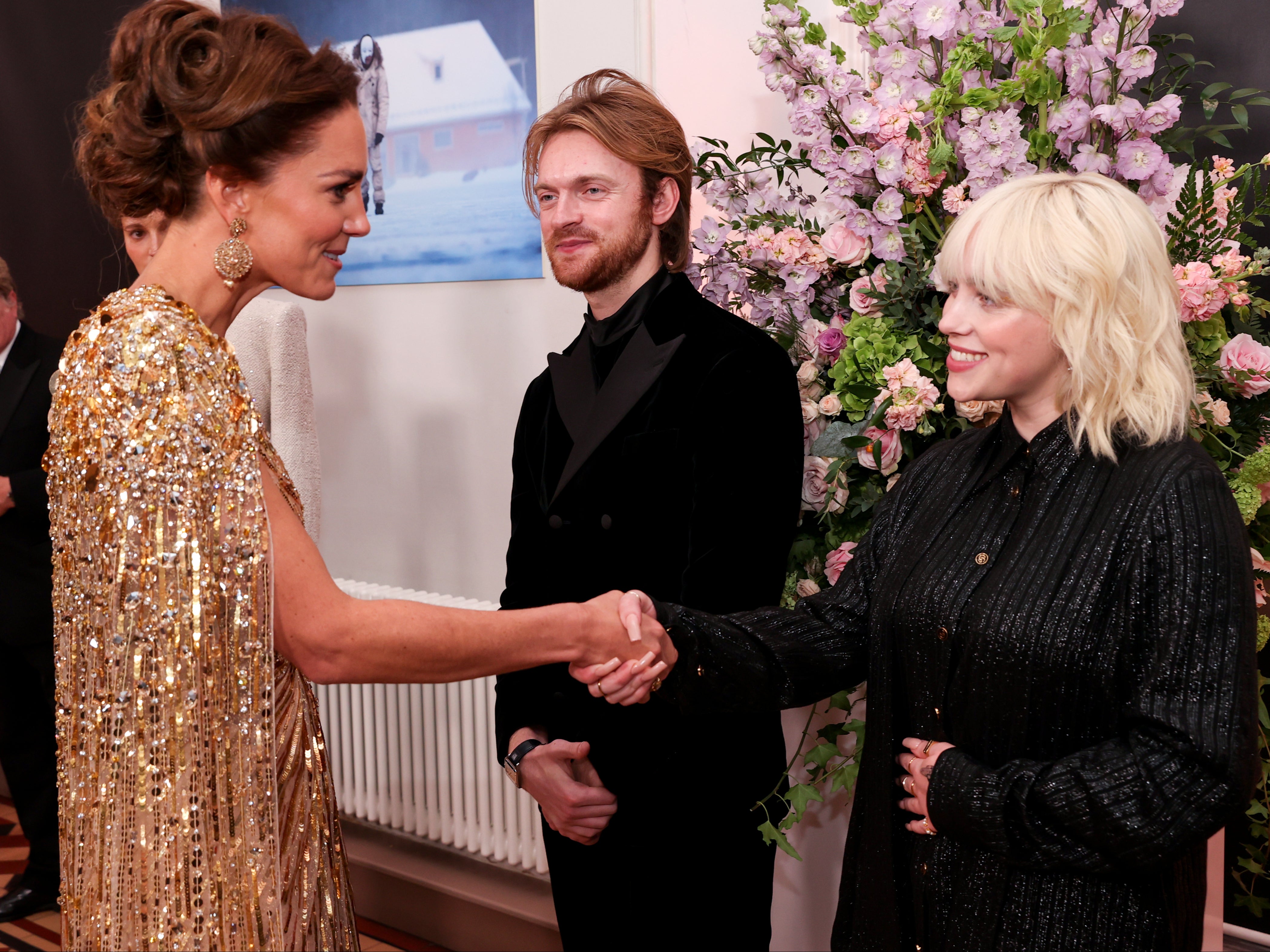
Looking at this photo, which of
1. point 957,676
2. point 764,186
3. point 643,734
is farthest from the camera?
point 764,186

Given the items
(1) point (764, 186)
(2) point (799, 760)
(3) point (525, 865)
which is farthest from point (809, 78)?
(3) point (525, 865)

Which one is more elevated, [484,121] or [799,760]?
[484,121]

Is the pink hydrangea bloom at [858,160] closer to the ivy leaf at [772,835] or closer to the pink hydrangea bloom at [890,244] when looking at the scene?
the pink hydrangea bloom at [890,244]

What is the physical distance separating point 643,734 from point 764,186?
1.02 metres

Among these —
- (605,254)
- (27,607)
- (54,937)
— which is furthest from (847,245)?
(54,937)

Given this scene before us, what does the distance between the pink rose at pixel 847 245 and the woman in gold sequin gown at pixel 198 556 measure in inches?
31.7

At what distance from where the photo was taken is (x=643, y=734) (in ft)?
6.12

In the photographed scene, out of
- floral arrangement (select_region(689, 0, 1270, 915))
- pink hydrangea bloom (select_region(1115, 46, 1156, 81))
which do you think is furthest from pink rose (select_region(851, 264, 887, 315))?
pink hydrangea bloom (select_region(1115, 46, 1156, 81))

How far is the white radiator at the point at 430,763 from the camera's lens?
2.96 meters

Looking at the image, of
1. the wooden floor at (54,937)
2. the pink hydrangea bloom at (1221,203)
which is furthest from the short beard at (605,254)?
the wooden floor at (54,937)

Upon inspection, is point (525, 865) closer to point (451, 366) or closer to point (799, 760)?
point (799, 760)

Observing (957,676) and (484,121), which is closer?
(957,676)

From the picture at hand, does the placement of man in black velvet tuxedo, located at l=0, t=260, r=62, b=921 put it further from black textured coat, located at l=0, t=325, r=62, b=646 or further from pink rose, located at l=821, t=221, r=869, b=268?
pink rose, located at l=821, t=221, r=869, b=268

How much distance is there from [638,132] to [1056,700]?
1.20 meters
